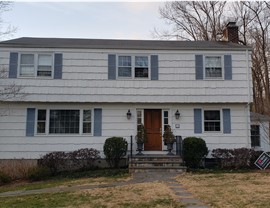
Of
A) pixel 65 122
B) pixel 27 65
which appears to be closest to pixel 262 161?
pixel 65 122

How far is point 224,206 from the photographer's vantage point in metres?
7.22

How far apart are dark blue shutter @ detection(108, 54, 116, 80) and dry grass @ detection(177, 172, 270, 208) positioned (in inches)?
241

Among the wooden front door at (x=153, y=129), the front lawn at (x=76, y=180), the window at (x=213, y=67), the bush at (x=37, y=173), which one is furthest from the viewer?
the window at (x=213, y=67)

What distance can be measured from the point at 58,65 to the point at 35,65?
3.64ft

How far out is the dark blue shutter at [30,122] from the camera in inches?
604

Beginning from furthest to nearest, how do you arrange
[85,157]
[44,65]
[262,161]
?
[44,65] < [85,157] < [262,161]

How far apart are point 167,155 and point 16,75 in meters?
8.20

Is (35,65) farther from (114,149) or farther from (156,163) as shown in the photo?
(156,163)

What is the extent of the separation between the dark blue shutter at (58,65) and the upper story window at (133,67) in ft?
9.51

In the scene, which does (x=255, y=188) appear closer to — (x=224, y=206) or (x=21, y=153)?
(x=224, y=206)

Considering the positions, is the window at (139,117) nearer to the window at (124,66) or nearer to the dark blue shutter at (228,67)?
the window at (124,66)

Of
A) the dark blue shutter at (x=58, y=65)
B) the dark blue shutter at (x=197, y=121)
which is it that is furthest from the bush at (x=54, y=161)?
the dark blue shutter at (x=197, y=121)

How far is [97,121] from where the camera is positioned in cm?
1567

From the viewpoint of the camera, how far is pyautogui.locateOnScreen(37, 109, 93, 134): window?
15.6 m
